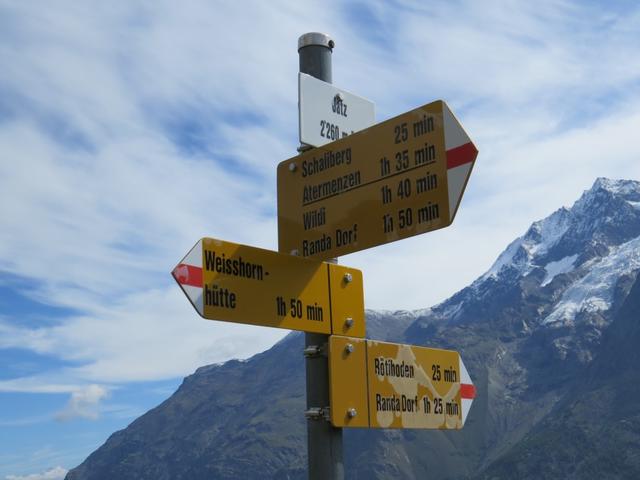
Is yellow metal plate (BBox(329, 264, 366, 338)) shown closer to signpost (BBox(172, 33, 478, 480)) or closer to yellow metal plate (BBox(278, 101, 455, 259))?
signpost (BBox(172, 33, 478, 480))

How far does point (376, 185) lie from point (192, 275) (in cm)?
195

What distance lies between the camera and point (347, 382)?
25.4 ft

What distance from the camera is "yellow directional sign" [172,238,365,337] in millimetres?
7133

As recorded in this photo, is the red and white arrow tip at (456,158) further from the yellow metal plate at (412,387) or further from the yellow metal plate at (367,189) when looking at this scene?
the yellow metal plate at (412,387)

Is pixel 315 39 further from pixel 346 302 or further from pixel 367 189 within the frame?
pixel 346 302

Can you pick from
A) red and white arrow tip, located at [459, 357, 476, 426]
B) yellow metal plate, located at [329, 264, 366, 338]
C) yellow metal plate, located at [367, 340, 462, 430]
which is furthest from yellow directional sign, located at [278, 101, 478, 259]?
red and white arrow tip, located at [459, 357, 476, 426]

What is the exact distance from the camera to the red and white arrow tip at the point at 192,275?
6953 mm

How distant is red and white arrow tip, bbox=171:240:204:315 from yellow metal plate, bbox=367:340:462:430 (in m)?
1.84

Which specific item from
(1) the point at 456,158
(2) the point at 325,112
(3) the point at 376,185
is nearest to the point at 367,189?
(3) the point at 376,185

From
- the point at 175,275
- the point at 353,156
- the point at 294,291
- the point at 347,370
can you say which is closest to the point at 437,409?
the point at 347,370

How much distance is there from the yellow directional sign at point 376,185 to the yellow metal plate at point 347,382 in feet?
2.86

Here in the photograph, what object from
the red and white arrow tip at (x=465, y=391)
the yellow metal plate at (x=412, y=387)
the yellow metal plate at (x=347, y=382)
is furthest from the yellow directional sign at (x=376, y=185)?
the red and white arrow tip at (x=465, y=391)

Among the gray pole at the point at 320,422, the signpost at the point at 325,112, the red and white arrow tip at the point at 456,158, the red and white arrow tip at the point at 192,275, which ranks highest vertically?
the signpost at the point at 325,112

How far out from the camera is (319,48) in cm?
870
